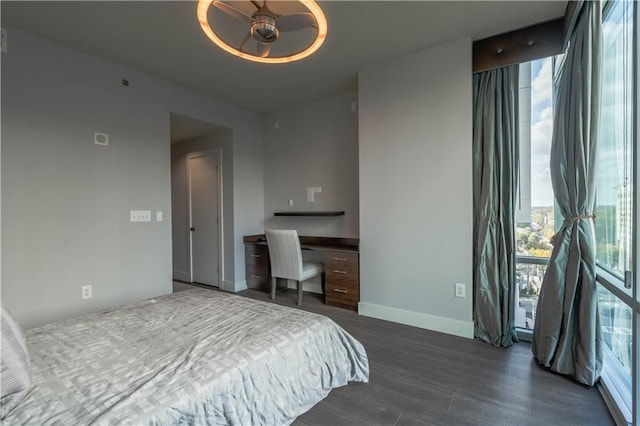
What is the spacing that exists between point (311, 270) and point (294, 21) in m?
2.76

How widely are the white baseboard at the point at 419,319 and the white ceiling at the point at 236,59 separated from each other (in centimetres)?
270

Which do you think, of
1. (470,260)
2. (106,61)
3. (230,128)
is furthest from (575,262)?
(106,61)

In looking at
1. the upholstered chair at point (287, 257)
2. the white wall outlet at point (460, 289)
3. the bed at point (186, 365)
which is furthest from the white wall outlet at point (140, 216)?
the white wall outlet at point (460, 289)

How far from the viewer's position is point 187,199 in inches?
196

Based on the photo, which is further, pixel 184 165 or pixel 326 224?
pixel 184 165

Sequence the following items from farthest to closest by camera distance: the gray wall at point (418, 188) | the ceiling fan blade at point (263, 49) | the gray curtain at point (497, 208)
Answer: the gray wall at point (418, 188)
the gray curtain at point (497, 208)
the ceiling fan blade at point (263, 49)

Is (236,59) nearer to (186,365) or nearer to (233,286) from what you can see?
(186,365)

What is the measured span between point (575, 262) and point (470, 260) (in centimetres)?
78

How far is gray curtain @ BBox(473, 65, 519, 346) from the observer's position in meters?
2.58

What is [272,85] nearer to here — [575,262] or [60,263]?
[60,263]

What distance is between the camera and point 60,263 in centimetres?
267

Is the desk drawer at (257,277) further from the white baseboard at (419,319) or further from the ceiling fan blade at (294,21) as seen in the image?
the ceiling fan blade at (294,21)

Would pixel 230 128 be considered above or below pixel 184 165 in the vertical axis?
above

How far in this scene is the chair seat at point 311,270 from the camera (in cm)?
365
